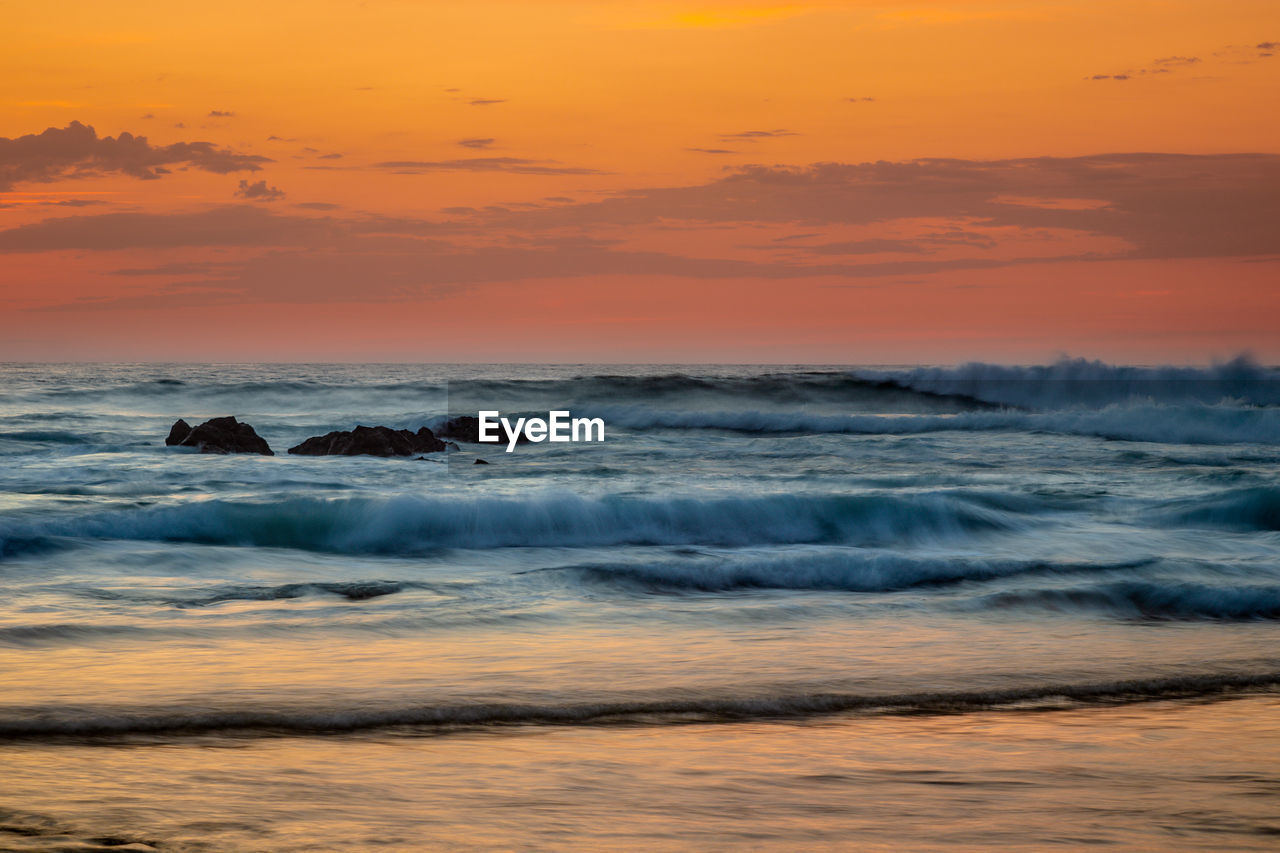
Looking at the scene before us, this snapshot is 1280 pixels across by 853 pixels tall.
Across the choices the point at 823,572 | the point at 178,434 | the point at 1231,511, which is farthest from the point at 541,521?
the point at 178,434

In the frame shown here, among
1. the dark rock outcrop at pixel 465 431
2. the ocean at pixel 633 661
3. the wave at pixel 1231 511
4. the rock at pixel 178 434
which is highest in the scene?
the rock at pixel 178 434

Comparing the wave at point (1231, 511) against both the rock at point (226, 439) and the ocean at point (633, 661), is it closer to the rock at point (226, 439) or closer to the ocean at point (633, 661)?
the ocean at point (633, 661)

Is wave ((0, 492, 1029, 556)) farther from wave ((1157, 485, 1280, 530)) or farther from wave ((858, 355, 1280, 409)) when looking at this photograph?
wave ((858, 355, 1280, 409))

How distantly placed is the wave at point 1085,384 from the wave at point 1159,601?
29.3 meters

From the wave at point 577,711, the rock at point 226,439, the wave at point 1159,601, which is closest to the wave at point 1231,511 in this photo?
the wave at point 1159,601

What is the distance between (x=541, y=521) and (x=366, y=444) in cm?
823

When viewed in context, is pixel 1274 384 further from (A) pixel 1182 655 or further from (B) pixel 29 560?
(B) pixel 29 560

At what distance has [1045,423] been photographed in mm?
30156

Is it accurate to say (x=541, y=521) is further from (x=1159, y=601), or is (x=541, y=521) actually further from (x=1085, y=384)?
(x=1085, y=384)

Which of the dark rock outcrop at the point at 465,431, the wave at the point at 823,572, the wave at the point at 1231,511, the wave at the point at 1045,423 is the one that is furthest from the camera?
the wave at the point at 1045,423

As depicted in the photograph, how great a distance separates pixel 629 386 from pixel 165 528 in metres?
31.2

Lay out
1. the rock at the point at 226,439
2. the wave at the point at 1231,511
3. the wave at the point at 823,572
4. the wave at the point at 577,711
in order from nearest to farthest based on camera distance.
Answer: the wave at the point at 577,711 < the wave at the point at 823,572 < the wave at the point at 1231,511 < the rock at the point at 226,439

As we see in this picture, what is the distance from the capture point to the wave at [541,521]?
11.9 m

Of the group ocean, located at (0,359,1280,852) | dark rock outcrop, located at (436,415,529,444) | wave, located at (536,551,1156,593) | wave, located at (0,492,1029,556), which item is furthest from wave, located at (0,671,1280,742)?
dark rock outcrop, located at (436,415,529,444)
